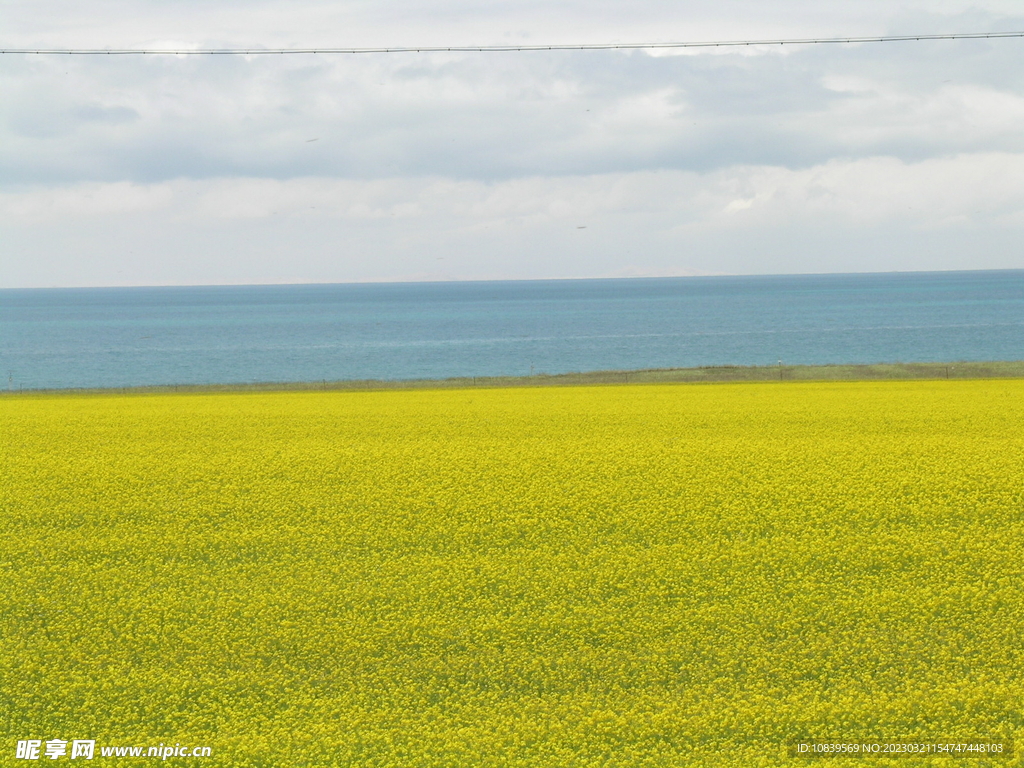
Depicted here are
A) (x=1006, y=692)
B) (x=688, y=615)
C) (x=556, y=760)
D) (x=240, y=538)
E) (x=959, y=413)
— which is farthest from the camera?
(x=959, y=413)

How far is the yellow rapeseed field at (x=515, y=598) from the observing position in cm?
983

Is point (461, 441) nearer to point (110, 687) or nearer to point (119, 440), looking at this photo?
point (119, 440)

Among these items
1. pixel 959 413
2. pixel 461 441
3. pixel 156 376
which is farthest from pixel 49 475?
pixel 156 376

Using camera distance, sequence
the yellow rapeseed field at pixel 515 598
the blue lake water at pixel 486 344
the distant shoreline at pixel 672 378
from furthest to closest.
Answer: the blue lake water at pixel 486 344, the distant shoreline at pixel 672 378, the yellow rapeseed field at pixel 515 598

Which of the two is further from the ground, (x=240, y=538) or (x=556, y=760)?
(x=240, y=538)

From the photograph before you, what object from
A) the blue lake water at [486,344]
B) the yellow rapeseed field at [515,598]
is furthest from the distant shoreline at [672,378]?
the blue lake water at [486,344]

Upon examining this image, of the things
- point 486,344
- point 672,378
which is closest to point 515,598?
point 672,378

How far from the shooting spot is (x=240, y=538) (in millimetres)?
15242

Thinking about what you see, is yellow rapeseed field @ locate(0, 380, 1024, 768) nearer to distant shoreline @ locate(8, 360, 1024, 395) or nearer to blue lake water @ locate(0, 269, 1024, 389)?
distant shoreline @ locate(8, 360, 1024, 395)

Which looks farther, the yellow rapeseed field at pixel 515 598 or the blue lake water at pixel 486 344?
the blue lake water at pixel 486 344

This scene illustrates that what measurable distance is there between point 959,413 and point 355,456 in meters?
17.1

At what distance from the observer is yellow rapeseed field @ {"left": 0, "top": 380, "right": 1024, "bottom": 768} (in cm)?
983

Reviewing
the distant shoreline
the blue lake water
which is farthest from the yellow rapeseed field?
the blue lake water

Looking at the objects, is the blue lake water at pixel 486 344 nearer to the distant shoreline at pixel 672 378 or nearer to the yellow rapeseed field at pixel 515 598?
the distant shoreline at pixel 672 378
